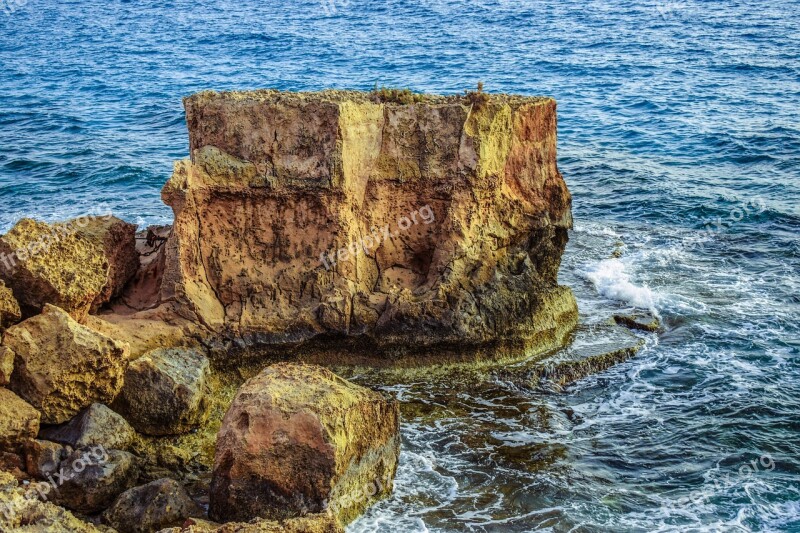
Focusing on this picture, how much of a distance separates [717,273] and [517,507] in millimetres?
8806

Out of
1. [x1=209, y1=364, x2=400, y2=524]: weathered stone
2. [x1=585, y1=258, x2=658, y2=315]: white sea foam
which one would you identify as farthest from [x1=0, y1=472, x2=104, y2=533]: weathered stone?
[x1=585, y1=258, x2=658, y2=315]: white sea foam

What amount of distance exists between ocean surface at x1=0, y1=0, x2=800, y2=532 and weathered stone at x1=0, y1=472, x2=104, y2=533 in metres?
2.96

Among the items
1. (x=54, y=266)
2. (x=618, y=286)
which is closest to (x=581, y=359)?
(x=618, y=286)

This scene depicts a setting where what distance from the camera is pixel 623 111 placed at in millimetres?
27625

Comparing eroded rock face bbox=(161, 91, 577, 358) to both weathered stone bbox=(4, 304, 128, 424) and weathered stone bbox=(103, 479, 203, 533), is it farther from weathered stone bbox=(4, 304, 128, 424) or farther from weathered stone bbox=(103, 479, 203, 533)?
weathered stone bbox=(103, 479, 203, 533)

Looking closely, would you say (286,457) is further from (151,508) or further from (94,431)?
(94,431)

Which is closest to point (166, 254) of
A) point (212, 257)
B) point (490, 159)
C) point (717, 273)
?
point (212, 257)

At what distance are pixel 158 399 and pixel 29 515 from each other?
9.84ft

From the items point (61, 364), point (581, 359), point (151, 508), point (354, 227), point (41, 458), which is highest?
point (354, 227)

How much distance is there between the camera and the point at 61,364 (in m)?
9.83

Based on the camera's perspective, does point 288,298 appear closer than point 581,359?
Yes

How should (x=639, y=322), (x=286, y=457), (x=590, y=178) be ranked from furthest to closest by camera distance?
(x=590, y=178)
(x=639, y=322)
(x=286, y=457)

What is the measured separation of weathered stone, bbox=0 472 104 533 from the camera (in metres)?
7.45

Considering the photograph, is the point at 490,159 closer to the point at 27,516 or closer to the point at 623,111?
the point at 27,516
